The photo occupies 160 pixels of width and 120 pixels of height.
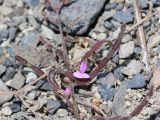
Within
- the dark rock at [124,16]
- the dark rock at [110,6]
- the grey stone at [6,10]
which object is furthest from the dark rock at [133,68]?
the grey stone at [6,10]

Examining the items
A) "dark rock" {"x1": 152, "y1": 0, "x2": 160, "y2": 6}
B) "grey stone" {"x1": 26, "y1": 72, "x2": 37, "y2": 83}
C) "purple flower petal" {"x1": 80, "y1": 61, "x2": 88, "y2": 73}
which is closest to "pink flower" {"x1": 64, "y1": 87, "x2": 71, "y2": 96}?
"purple flower petal" {"x1": 80, "y1": 61, "x2": 88, "y2": 73}

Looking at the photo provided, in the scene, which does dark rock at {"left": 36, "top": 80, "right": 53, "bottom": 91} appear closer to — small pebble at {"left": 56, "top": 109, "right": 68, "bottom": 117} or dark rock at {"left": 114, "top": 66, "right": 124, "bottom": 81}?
small pebble at {"left": 56, "top": 109, "right": 68, "bottom": 117}

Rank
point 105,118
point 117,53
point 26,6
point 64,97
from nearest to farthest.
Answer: point 105,118, point 64,97, point 117,53, point 26,6

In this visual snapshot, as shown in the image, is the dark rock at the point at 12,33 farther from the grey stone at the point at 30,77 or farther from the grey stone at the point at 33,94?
the grey stone at the point at 33,94

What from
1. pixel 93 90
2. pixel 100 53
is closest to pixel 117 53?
pixel 100 53

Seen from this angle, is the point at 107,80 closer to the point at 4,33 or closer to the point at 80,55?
the point at 80,55

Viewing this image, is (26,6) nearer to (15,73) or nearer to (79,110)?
(15,73)
